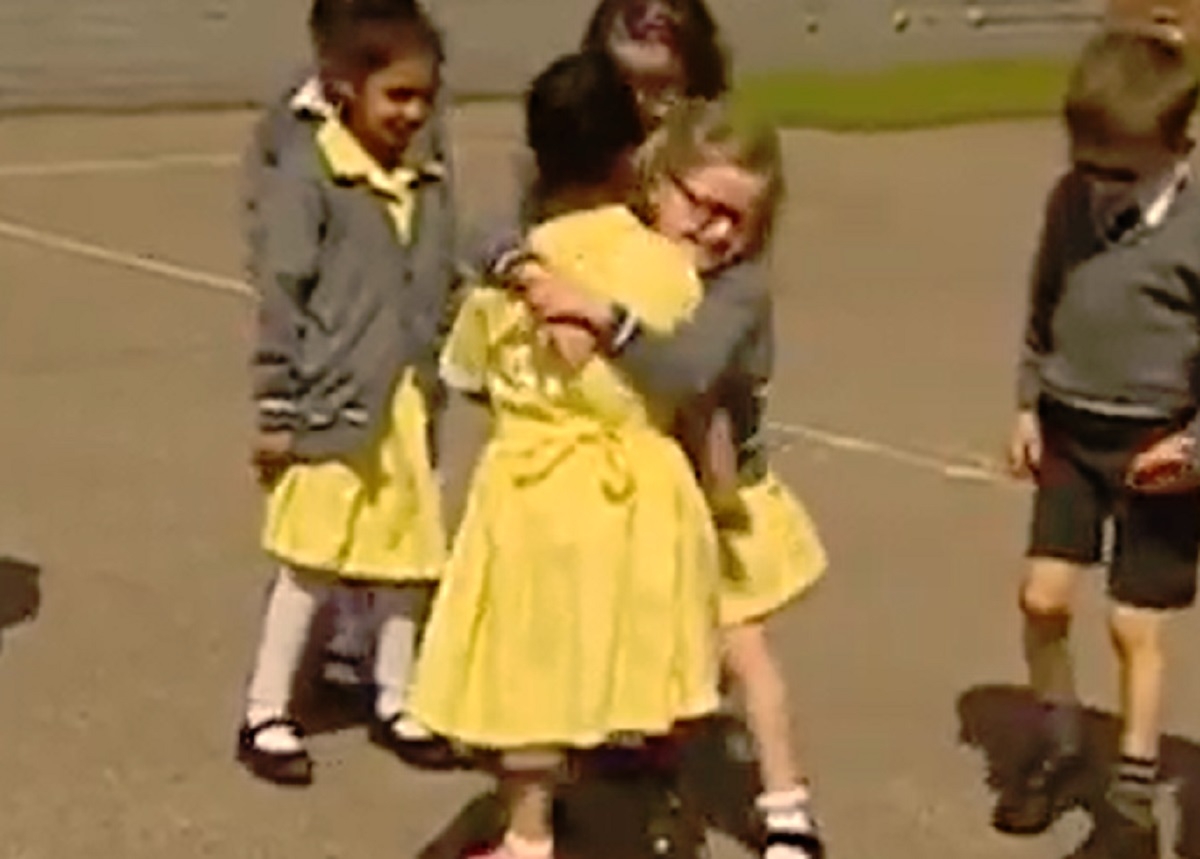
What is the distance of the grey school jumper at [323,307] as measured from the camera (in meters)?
6.46

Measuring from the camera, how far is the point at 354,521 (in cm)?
654

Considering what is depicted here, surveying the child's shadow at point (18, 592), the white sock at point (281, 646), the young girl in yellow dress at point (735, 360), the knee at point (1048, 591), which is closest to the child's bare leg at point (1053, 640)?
the knee at point (1048, 591)

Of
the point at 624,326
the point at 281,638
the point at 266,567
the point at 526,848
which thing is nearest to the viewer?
the point at 624,326

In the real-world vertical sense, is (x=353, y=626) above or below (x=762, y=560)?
below

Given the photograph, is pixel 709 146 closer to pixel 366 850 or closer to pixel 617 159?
pixel 617 159

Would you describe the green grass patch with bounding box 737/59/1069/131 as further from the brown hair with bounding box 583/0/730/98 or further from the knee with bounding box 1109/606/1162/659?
the knee with bounding box 1109/606/1162/659

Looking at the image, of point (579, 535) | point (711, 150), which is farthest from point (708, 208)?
point (579, 535)

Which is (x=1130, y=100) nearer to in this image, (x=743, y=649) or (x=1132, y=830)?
(x=743, y=649)

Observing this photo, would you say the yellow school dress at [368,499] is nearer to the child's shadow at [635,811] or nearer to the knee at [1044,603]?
the child's shadow at [635,811]

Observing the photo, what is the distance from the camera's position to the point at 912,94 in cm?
1798

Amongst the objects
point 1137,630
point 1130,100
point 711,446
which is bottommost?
point 1137,630

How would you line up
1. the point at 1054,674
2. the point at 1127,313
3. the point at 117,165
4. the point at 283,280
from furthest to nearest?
1. the point at 117,165
2. the point at 1054,674
3. the point at 283,280
4. the point at 1127,313

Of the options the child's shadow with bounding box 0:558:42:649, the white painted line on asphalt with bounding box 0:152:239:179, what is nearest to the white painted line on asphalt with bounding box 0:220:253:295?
the white painted line on asphalt with bounding box 0:152:239:179

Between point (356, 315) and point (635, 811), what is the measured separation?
3.54ft
